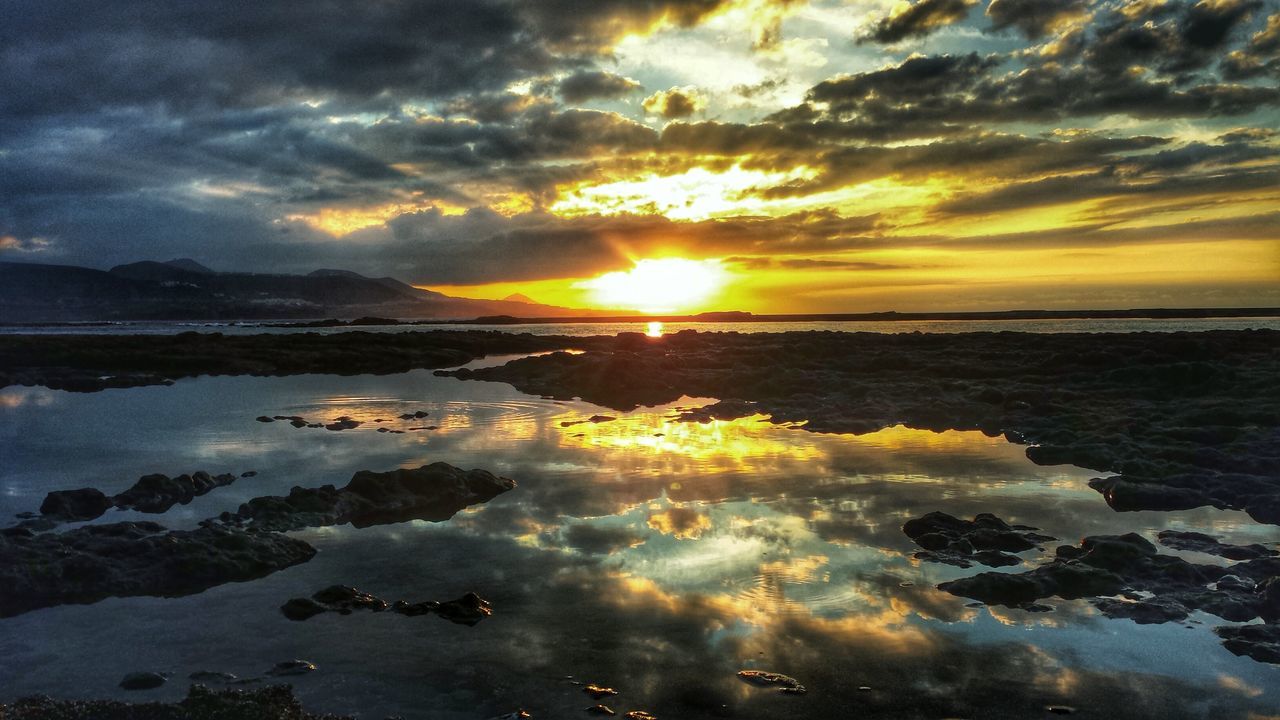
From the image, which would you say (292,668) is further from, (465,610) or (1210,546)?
(1210,546)

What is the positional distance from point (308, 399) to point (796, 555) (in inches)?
972

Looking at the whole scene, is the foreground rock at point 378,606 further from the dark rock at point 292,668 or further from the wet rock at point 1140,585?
the wet rock at point 1140,585

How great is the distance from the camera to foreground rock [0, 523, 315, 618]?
8.05 meters

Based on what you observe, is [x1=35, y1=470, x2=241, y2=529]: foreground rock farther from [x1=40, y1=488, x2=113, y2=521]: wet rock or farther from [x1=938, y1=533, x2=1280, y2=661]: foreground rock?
[x1=938, y1=533, x2=1280, y2=661]: foreground rock

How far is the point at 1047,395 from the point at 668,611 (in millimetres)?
21320

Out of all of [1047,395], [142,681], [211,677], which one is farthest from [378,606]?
[1047,395]

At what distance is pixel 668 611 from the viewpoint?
7.73 meters

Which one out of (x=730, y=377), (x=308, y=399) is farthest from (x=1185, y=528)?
(x=308, y=399)

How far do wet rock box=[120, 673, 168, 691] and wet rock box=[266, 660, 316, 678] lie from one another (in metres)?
0.84

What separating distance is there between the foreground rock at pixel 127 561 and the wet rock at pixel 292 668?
2.75 metres

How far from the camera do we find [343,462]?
15.9m

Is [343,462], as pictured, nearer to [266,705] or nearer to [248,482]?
[248,482]

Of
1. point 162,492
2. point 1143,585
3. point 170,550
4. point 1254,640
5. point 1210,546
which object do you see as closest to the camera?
point 1254,640

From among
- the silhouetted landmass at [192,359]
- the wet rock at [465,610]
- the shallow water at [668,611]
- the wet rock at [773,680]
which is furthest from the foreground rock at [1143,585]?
the silhouetted landmass at [192,359]
